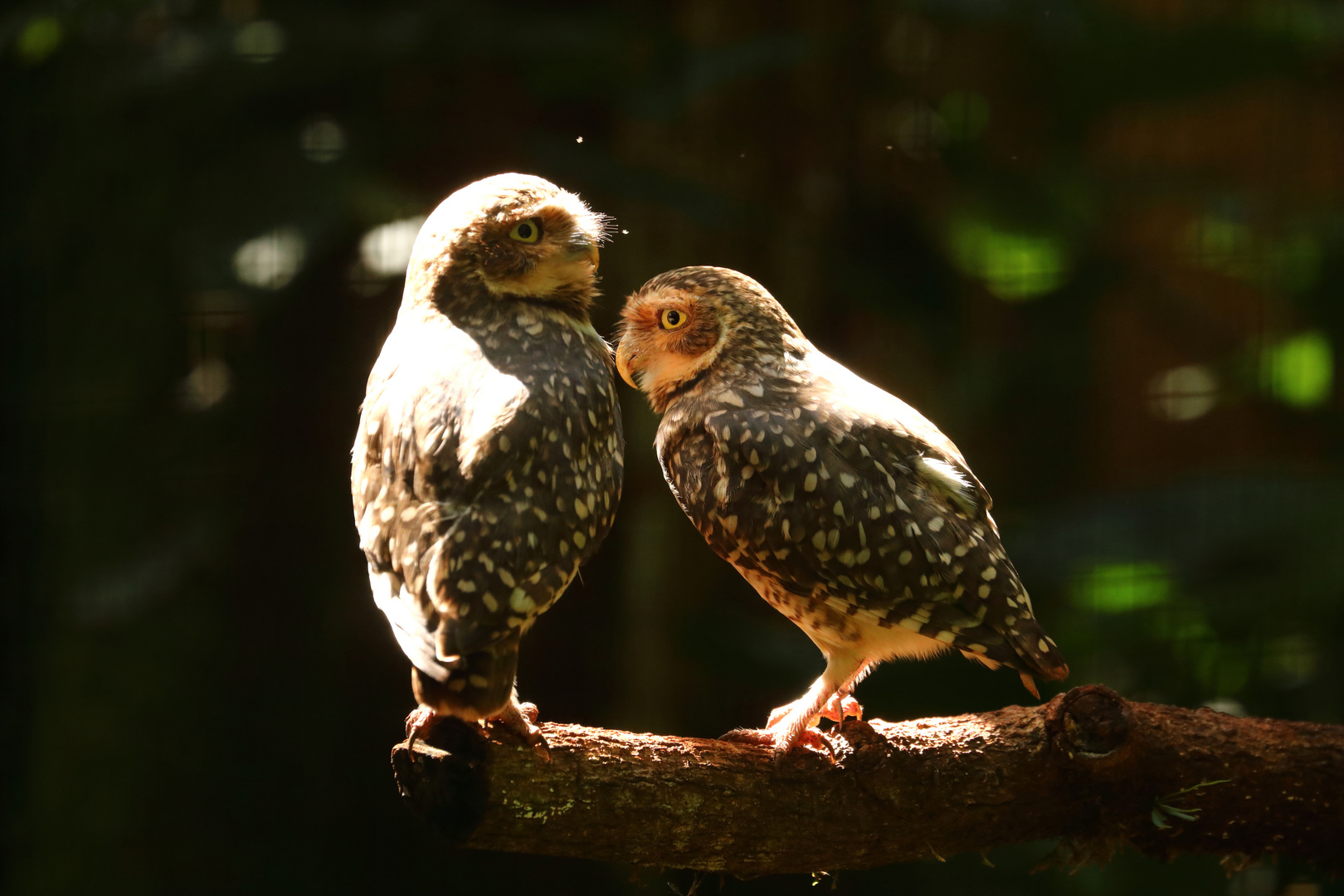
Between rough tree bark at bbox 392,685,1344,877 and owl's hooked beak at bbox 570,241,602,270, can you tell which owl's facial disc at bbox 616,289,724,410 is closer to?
owl's hooked beak at bbox 570,241,602,270

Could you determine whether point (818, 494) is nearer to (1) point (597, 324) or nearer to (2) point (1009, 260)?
(1) point (597, 324)

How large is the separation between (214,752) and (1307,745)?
3.27 meters

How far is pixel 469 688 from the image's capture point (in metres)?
1.69

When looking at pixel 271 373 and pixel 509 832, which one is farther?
pixel 271 373

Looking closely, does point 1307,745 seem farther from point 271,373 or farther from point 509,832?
point 271,373

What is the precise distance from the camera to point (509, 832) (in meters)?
1.91

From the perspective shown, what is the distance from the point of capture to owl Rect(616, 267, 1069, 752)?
2150mm

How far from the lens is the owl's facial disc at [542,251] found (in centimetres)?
207

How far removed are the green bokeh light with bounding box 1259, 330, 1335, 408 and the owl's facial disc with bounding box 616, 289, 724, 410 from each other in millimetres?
2893

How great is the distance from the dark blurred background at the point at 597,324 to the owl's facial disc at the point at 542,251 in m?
1.39

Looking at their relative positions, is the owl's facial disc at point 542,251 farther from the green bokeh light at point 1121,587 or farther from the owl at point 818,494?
the green bokeh light at point 1121,587

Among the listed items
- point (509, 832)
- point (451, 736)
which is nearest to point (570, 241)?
point (451, 736)

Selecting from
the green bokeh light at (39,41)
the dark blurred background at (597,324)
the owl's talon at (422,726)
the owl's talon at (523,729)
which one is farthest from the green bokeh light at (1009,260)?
the green bokeh light at (39,41)

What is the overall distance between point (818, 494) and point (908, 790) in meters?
0.62
